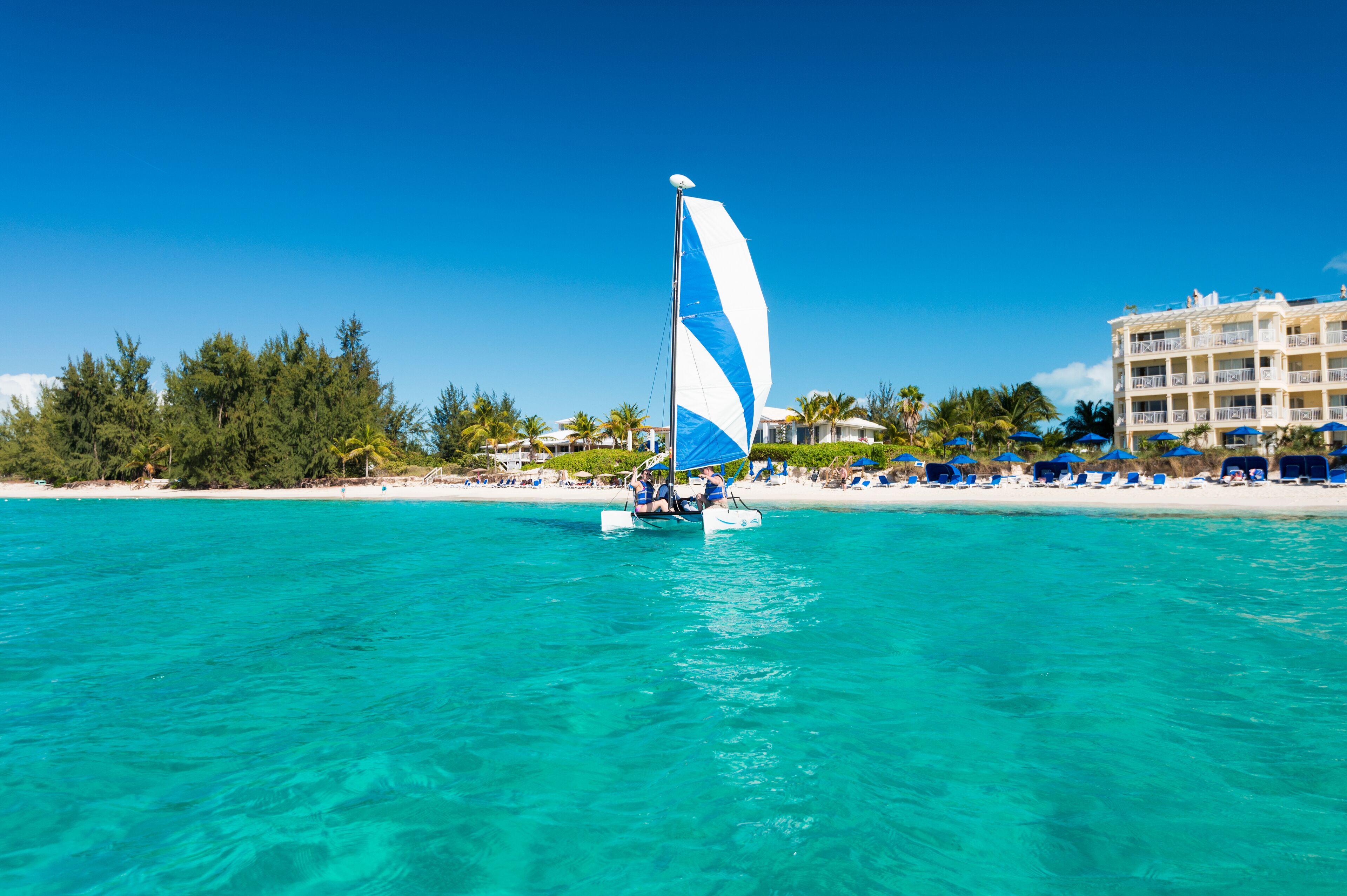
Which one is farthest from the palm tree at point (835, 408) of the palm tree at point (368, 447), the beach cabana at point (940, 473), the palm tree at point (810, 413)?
the palm tree at point (368, 447)

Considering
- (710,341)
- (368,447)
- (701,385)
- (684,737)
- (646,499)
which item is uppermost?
(710,341)

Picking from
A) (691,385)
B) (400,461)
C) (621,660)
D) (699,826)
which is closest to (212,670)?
(621,660)

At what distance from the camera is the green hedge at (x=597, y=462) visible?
40.6 metres

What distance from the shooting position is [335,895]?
3271 mm

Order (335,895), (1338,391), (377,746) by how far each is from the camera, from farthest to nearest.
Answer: (1338,391)
(377,746)
(335,895)

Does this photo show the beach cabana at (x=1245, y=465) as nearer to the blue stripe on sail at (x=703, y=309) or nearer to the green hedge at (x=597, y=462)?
the blue stripe on sail at (x=703, y=309)

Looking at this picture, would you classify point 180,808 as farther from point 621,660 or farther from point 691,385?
point 691,385

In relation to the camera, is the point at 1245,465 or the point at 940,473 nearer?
the point at 1245,465

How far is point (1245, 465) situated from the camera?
94.1 feet

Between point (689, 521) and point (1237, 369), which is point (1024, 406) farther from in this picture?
point (689, 521)

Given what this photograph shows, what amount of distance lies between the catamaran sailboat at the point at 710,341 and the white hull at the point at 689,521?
3cm

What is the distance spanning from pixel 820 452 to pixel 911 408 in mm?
14241

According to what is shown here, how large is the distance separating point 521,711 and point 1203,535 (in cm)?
1818

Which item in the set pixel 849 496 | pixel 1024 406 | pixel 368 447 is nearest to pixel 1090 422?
pixel 1024 406
